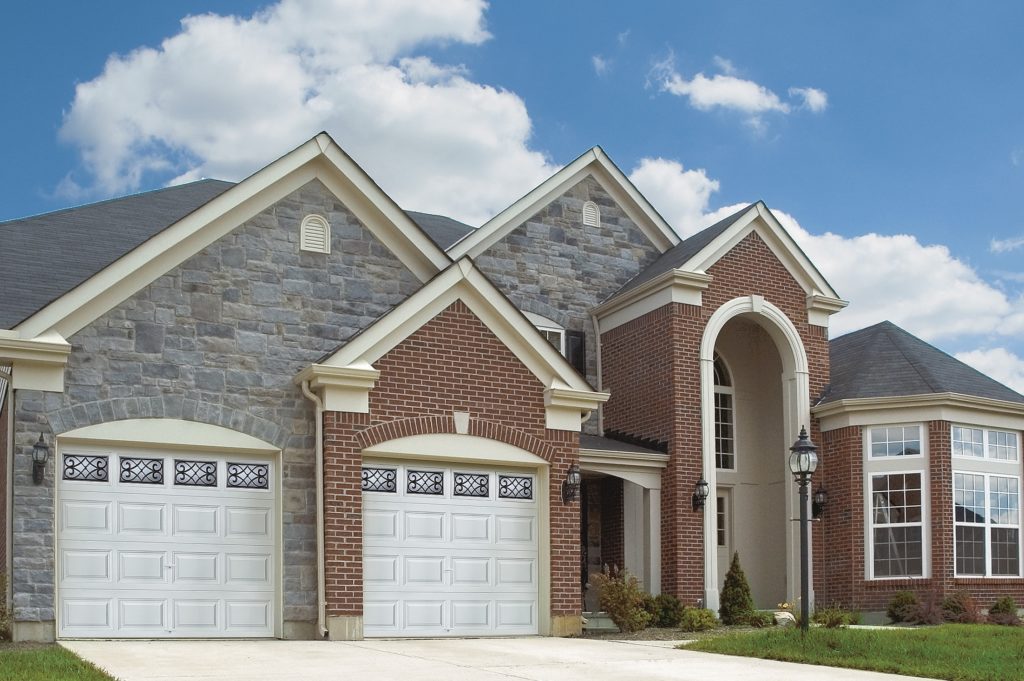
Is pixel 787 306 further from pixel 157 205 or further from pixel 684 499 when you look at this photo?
pixel 157 205

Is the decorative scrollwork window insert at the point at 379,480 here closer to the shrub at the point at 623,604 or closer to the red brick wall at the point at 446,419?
the red brick wall at the point at 446,419

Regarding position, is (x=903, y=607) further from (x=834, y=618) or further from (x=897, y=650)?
(x=897, y=650)

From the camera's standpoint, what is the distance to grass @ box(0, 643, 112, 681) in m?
11.3

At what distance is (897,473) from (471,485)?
28.8ft

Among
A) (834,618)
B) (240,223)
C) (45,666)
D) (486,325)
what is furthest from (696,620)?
(45,666)

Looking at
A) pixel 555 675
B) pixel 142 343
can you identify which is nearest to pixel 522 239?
pixel 142 343

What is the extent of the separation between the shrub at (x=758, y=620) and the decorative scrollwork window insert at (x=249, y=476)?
8915 millimetres

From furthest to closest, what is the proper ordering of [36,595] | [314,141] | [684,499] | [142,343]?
[684,499] → [314,141] → [142,343] → [36,595]

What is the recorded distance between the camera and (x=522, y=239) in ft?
80.3

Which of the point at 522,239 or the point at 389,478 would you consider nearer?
the point at 389,478

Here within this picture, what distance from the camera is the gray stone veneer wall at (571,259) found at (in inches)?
953

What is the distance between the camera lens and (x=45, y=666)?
12.2 metres

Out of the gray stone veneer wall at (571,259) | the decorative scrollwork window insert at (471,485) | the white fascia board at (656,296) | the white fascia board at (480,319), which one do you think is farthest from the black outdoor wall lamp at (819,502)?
the decorative scrollwork window insert at (471,485)

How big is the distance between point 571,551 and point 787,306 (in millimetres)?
7948
